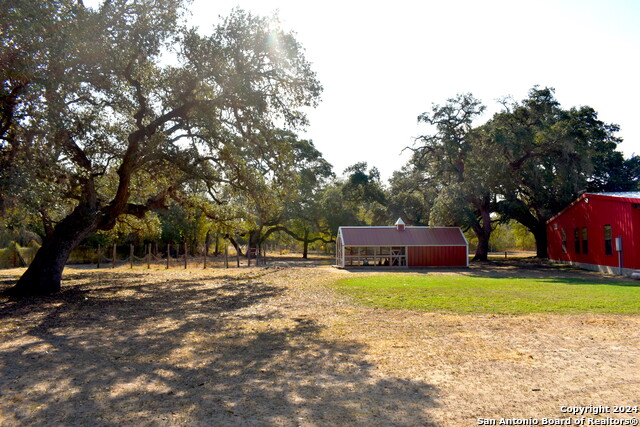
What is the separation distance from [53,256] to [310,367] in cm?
1244

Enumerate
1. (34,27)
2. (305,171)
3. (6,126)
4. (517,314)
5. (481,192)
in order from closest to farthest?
(34,27)
(517,314)
(6,126)
(481,192)
(305,171)

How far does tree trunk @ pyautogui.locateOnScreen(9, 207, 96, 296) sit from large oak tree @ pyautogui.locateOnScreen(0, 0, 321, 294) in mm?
35

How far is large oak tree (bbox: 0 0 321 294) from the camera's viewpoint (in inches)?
388

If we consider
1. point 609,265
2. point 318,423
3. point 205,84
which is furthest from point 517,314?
point 609,265

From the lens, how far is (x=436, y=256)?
29.1m

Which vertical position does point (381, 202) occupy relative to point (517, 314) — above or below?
above

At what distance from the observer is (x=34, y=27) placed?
8914 millimetres

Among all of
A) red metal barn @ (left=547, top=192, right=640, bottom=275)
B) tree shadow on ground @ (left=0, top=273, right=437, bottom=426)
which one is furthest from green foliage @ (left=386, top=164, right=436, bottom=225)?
tree shadow on ground @ (left=0, top=273, right=437, bottom=426)

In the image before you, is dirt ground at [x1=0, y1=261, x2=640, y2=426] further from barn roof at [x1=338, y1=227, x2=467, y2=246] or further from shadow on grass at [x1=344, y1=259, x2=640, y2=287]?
barn roof at [x1=338, y1=227, x2=467, y2=246]

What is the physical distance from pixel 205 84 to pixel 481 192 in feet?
70.2

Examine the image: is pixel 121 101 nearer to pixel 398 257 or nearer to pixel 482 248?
pixel 398 257

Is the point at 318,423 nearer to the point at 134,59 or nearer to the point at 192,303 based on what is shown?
the point at 192,303

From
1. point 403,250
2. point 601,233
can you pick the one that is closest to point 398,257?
point 403,250

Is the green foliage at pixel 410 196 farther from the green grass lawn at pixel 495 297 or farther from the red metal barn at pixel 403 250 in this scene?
the green grass lawn at pixel 495 297
